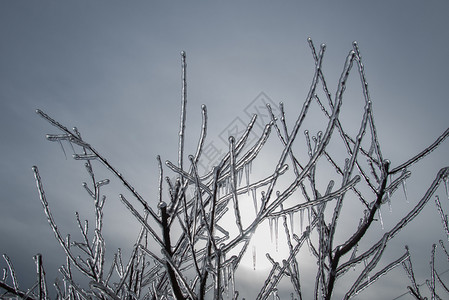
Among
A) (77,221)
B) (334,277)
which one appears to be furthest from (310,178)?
(77,221)

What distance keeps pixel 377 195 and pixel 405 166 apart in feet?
0.83

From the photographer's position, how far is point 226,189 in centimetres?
216

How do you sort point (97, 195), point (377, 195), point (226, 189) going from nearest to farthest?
point (377, 195), point (226, 189), point (97, 195)

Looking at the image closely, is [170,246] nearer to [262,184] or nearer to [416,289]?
[262,184]

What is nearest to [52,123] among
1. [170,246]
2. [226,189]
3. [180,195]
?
[180,195]

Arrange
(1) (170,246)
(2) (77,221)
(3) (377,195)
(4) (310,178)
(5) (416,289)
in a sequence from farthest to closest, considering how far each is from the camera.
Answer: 1. (5) (416,289)
2. (2) (77,221)
3. (4) (310,178)
4. (3) (377,195)
5. (1) (170,246)

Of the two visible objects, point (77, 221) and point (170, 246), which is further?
A: point (77, 221)

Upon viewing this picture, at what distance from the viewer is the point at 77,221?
344cm

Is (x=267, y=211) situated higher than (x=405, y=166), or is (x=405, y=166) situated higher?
(x=405, y=166)

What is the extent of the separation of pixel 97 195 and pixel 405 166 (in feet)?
8.18

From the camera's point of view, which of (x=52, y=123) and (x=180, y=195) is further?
(x=180, y=195)


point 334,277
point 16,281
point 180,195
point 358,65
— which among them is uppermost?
point 358,65

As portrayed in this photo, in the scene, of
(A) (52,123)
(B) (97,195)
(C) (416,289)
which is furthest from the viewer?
(C) (416,289)

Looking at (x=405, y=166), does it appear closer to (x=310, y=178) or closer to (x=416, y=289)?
(x=310, y=178)
